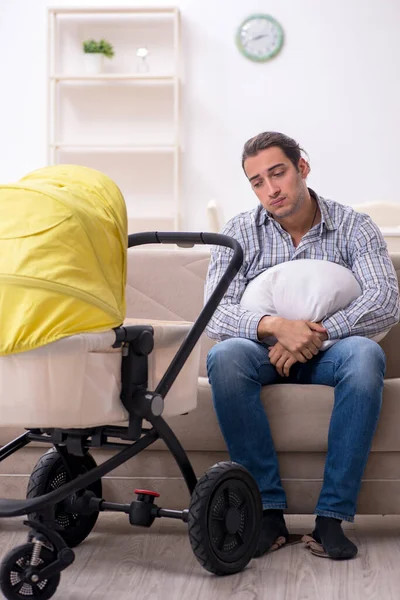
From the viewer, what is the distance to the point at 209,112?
21.5ft

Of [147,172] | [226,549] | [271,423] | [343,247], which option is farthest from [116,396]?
[147,172]

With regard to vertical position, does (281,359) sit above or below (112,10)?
below

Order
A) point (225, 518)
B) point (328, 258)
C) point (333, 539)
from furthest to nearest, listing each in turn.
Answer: point (328, 258) → point (333, 539) → point (225, 518)

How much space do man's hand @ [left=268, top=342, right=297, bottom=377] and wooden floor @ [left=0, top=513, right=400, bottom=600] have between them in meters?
0.40

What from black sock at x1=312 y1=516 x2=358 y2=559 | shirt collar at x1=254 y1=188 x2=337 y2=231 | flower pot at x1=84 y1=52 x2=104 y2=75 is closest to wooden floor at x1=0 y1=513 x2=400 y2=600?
black sock at x1=312 y1=516 x2=358 y2=559

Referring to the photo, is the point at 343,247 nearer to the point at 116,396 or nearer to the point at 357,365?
the point at 357,365

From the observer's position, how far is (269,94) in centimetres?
650

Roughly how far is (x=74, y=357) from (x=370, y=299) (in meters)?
0.88

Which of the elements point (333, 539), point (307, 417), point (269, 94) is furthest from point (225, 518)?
point (269, 94)

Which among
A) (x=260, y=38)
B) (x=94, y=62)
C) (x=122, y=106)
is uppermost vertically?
(x=260, y=38)

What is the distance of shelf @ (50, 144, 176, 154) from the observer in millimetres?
6371

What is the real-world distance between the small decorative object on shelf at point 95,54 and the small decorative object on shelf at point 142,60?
0.67ft

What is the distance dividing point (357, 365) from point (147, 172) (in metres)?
4.78

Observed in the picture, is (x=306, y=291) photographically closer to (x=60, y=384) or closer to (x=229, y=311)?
(x=229, y=311)
